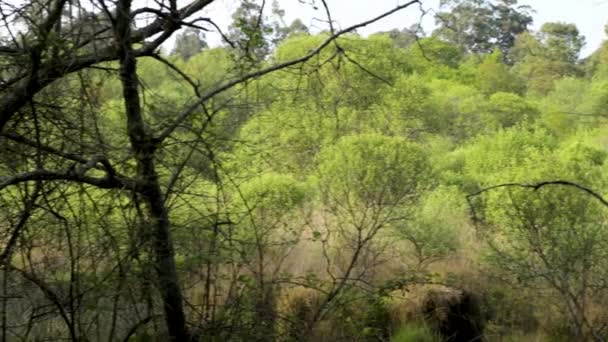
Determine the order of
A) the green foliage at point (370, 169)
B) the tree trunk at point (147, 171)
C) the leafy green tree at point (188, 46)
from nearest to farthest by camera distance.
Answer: the tree trunk at point (147, 171) → the leafy green tree at point (188, 46) → the green foliage at point (370, 169)

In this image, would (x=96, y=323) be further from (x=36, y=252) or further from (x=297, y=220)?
(x=297, y=220)

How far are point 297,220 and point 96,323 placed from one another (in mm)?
5319

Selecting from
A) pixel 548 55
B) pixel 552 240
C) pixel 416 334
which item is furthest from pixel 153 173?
pixel 548 55

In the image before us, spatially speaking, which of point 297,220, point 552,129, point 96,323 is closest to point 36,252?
point 96,323

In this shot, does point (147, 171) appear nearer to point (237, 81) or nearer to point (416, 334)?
point (237, 81)

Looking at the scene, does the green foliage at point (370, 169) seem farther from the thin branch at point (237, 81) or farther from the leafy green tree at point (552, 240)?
the thin branch at point (237, 81)

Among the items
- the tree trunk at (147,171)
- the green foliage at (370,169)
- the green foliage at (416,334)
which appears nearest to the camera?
the tree trunk at (147,171)

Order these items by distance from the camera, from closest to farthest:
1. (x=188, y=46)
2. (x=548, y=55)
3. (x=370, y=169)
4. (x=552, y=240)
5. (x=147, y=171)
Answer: (x=147, y=171)
(x=188, y=46)
(x=552, y=240)
(x=370, y=169)
(x=548, y=55)

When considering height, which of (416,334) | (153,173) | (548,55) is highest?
(548,55)

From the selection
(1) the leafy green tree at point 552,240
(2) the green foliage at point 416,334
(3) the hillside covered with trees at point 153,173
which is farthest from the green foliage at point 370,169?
(3) the hillside covered with trees at point 153,173

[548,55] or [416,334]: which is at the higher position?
[548,55]

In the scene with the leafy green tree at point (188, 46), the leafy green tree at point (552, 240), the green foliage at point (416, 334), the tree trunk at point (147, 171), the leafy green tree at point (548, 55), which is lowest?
the green foliage at point (416, 334)

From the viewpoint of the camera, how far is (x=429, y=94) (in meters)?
27.4

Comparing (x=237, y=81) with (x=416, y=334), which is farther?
(x=416, y=334)
